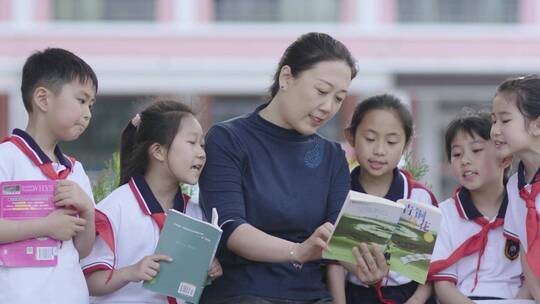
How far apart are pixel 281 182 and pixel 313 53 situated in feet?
1.33

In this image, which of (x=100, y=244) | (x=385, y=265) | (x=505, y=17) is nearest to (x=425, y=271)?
(x=385, y=265)

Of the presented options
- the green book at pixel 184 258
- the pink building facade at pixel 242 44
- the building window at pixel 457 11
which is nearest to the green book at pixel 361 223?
the green book at pixel 184 258

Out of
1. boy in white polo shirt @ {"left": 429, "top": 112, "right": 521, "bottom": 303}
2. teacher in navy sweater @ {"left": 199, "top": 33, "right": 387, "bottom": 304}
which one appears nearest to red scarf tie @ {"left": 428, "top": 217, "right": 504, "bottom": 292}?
boy in white polo shirt @ {"left": 429, "top": 112, "right": 521, "bottom": 303}

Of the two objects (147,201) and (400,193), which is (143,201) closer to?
(147,201)

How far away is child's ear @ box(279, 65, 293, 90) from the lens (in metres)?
3.05

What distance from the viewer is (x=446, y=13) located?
14195 mm

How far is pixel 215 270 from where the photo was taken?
9.56 ft

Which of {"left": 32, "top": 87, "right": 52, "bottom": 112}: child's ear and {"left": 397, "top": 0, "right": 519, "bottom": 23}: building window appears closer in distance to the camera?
{"left": 32, "top": 87, "right": 52, "bottom": 112}: child's ear

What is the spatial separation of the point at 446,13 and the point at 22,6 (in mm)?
6003

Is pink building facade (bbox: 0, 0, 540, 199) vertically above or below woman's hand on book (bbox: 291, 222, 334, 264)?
below

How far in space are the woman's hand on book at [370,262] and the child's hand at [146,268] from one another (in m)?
0.55

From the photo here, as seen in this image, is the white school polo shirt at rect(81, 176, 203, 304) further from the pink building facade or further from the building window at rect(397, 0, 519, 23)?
the building window at rect(397, 0, 519, 23)

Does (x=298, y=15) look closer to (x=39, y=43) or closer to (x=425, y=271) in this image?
(x=39, y=43)

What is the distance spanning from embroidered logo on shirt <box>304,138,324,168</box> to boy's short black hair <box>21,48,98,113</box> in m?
0.70
